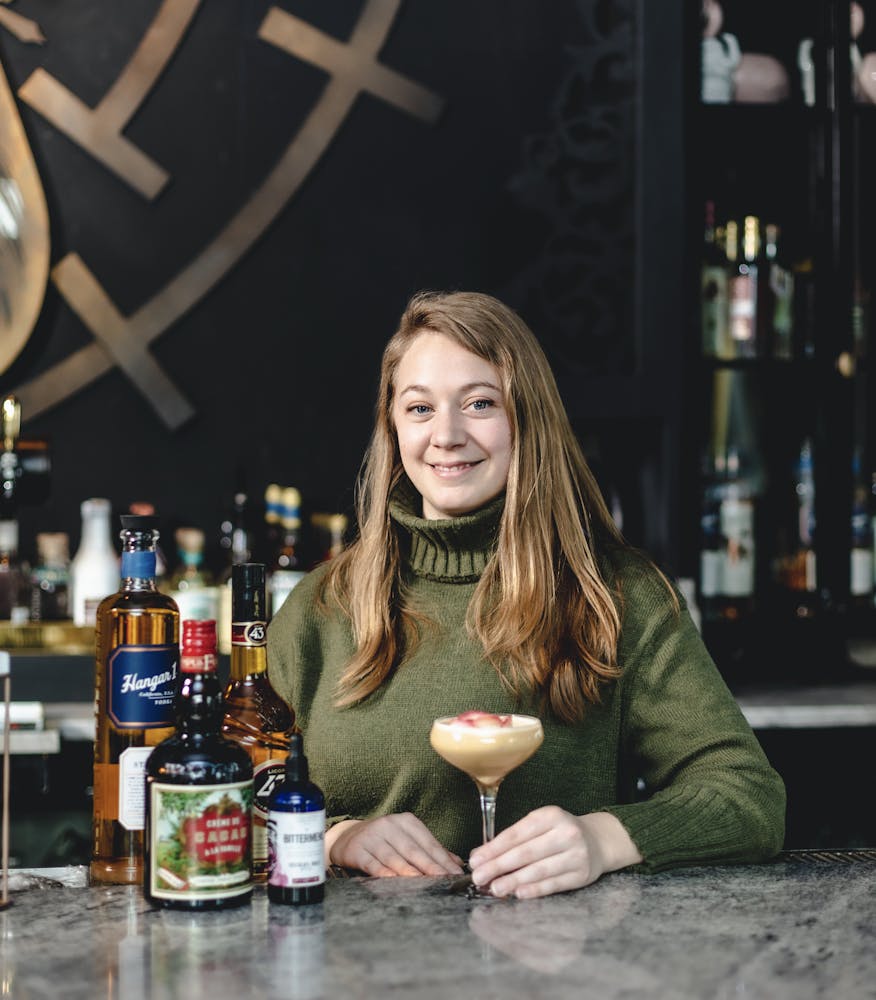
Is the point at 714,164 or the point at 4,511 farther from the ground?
the point at 714,164

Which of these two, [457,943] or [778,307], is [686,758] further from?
[778,307]

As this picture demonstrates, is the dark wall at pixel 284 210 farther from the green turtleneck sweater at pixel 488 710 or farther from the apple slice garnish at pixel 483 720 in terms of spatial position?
the apple slice garnish at pixel 483 720

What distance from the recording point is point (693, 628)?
160cm

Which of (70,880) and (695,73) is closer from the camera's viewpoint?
(70,880)

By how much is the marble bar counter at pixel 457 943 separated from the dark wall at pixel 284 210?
1810 millimetres

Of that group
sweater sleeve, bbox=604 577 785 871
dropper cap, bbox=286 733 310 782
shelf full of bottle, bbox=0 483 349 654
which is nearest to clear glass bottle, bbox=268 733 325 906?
dropper cap, bbox=286 733 310 782

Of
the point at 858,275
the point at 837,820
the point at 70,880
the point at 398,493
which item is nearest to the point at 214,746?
the point at 70,880

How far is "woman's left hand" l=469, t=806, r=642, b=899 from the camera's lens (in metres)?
1.15

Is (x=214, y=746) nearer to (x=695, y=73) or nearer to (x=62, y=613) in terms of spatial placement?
(x=62, y=613)

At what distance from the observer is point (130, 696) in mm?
1144

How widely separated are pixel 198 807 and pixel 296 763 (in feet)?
0.32

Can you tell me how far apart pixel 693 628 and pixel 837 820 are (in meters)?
1.14

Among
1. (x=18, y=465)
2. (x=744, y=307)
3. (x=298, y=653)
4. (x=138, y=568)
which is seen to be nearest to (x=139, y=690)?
(x=138, y=568)

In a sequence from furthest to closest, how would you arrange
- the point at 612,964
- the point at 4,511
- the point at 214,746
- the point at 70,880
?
1. the point at 4,511
2. the point at 70,880
3. the point at 214,746
4. the point at 612,964
